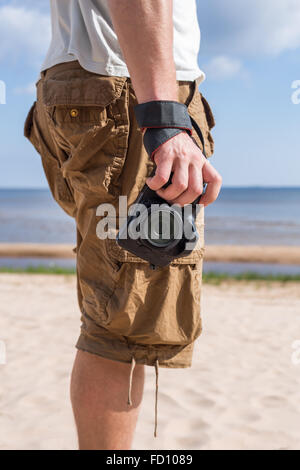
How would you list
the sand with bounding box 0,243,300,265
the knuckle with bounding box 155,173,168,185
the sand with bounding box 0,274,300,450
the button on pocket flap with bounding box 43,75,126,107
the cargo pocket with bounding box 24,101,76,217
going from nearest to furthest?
1. the knuckle with bounding box 155,173,168,185
2. the button on pocket flap with bounding box 43,75,126,107
3. the cargo pocket with bounding box 24,101,76,217
4. the sand with bounding box 0,274,300,450
5. the sand with bounding box 0,243,300,265

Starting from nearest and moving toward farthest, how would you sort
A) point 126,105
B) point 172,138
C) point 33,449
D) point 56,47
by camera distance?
point 172,138 < point 126,105 < point 56,47 < point 33,449

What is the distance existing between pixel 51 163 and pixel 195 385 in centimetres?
186

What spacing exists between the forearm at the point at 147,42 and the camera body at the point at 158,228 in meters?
0.26

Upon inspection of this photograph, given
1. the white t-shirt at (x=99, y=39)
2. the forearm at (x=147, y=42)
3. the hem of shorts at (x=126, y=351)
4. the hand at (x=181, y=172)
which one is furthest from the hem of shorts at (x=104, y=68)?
the hem of shorts at (x=126, y=351)

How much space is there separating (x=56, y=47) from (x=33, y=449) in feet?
5.59

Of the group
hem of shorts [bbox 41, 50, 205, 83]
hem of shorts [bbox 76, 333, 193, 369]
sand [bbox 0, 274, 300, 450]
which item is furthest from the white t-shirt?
sand [bbox 0, 274, 300, 450]

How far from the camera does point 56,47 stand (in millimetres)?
1635

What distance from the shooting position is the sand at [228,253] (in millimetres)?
12453

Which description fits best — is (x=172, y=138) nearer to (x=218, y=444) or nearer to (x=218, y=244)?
(x=218, y=444)

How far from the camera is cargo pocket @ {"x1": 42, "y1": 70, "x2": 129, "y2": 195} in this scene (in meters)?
1.47

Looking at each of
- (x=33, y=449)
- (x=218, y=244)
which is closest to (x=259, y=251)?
(x=218, y=244)

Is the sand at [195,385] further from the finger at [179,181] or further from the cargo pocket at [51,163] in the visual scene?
the finger at [179,181]

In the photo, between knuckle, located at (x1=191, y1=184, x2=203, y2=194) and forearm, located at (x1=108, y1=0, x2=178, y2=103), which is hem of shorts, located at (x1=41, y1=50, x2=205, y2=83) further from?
knuckle, located at (x1=191, y1=184, x2=203, y2=194)

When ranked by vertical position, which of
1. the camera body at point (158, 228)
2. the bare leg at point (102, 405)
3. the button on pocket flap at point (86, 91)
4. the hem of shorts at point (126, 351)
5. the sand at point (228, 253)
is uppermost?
the button on pocket flap at point (86, 91)
